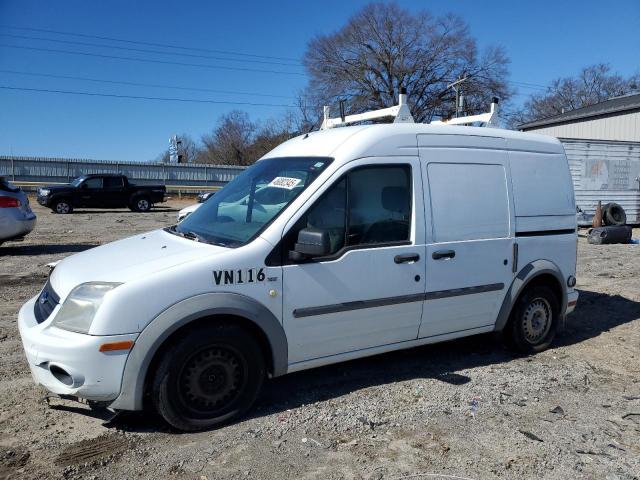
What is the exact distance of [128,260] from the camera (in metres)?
3.70

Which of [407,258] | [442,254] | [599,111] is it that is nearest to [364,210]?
[407,258]

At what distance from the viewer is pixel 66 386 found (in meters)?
3.39

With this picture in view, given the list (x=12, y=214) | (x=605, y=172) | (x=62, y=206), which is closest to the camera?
(x=12, y=214)

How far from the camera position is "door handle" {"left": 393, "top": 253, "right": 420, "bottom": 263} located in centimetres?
423

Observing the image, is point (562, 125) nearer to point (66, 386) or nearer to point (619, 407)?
point (619, 407)

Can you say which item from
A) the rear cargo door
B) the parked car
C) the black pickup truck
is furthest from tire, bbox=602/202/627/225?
the black pickup truck

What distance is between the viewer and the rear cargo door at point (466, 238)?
176 inches

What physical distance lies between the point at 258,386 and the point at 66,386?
1.21 meters

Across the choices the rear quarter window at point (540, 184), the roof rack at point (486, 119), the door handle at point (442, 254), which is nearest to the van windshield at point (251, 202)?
the door handle at point (442, 254)

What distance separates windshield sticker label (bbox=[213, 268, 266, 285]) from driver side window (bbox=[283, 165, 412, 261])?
0.25m

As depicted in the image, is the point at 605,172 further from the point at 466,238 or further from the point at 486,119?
the point at 466,238

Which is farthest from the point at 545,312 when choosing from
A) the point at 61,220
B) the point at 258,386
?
the point at 61,220

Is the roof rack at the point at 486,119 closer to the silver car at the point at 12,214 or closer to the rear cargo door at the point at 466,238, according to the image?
the rear cargo door at the point at 466,238

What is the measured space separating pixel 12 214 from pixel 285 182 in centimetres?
844
